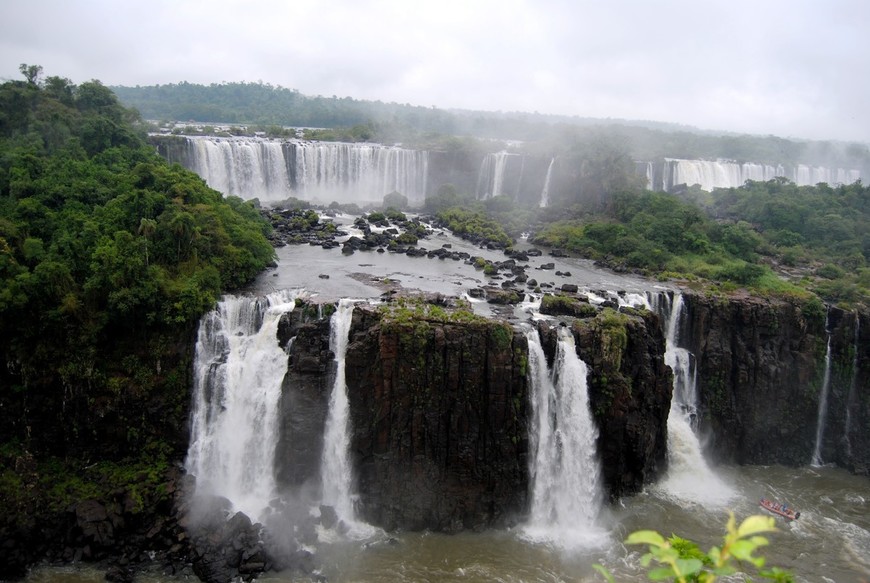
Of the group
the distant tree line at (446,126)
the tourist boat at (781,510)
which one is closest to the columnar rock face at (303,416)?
the tourist boat at (781,510)

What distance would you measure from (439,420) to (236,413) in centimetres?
687

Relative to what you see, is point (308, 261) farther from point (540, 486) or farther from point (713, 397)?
point (713, 397)

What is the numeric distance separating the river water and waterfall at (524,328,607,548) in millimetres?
811

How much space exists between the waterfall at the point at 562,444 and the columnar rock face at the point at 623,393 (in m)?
0.40

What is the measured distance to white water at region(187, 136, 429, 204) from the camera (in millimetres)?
44125

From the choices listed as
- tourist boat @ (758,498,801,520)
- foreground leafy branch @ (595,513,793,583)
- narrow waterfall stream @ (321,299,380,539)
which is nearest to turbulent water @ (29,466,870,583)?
tourist boat @ (758,498,801,520)

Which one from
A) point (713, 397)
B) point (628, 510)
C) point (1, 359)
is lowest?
point (628, 510)

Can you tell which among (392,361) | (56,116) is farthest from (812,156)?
(56,116)

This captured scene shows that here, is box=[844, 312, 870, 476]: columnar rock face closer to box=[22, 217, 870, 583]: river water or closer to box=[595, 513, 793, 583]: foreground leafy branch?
box=[22, 217, 870, 583]: river water

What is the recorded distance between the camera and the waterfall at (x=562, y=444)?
19453 millimetres

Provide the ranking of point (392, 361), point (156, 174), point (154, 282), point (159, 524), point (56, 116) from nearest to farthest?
1. point (159, 524)
2. point (392, 361)
3. point (154, 282)
4. point (156, 174)
5. point (56, 116)

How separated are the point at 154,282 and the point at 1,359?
5139 mm

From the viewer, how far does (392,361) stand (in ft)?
62.1

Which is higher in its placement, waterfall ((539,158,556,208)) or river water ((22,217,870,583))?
waterfall ((539,158,556,208))
